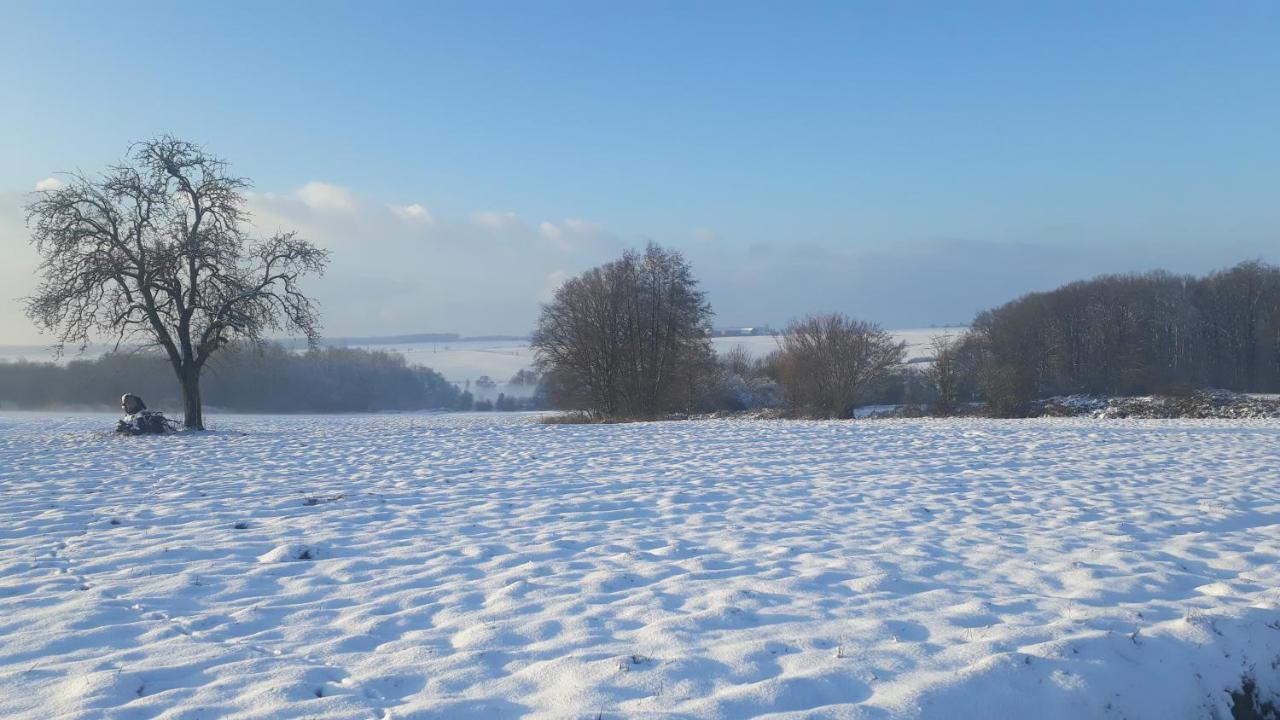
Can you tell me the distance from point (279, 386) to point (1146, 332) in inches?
2666

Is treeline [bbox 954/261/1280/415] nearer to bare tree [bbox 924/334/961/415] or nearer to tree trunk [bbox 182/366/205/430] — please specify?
bare tree [bbox 924/334/961/415]

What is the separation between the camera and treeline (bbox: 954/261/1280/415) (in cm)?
5031

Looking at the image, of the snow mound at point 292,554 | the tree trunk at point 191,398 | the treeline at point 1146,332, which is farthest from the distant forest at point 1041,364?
the snow mound at point 292,554

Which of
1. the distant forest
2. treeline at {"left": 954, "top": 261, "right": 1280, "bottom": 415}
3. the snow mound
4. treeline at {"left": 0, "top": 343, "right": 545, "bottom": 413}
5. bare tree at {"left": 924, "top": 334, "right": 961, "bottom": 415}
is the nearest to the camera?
the snow mound

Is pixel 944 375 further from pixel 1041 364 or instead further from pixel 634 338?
pixel 1041 364

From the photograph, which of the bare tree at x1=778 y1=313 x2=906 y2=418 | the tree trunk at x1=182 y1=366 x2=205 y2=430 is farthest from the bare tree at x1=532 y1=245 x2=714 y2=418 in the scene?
the tree trunk at x1=182 y1=366 x2=205 y2=430

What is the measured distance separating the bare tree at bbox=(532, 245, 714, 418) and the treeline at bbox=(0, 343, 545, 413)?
22.0m

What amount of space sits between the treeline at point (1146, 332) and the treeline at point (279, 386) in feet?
124

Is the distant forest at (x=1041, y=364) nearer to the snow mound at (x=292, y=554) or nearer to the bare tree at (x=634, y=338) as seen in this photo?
the bare tree at (x=634, y=338)

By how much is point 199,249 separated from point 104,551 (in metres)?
15.0

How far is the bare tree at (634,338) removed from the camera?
36.0 meters

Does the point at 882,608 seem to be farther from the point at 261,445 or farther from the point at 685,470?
the point at 261,445

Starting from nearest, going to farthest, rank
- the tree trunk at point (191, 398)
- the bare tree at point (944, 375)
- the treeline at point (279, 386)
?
the tree trunk at point (191, 398), the bare tree at point (944, 375), the treeline at point (279, 386)

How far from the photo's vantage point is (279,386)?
60.2 m
